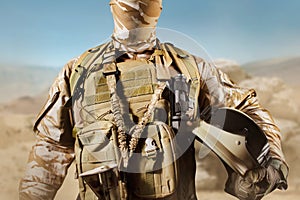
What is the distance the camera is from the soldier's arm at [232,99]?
2.08m

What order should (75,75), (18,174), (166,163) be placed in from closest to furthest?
(166,163) → (75,75) → (18,174)

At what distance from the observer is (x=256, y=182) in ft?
6.57

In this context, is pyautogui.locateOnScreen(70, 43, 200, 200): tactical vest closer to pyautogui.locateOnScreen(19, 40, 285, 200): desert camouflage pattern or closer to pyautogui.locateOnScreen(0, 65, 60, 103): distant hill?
pyautogui.locateOnScreen(19, 40, 285, 200): desert camouflage pattern

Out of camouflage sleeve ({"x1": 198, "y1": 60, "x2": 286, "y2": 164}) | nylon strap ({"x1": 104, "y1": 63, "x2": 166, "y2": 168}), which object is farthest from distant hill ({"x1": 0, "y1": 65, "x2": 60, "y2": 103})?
camouflage sleeve ({"x1": 198, "y1": 60, "x2": 286, "y2": 164})

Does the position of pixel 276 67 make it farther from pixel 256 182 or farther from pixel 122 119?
pixel 122 119

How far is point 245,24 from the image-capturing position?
2.50 metres

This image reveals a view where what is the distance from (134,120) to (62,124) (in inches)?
8.7

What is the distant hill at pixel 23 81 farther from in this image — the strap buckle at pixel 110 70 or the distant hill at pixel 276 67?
the distant hill at pixel 276 67

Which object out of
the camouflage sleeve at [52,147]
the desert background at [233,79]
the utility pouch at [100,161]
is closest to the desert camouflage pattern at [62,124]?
the camouflage sleeve at [52,147]

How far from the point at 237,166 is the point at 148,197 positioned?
0.78 ft

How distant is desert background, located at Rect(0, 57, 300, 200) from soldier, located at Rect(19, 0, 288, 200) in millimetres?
362

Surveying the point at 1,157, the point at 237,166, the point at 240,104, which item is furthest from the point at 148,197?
the point at 1,157

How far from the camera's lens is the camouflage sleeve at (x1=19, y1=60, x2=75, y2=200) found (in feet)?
6.91

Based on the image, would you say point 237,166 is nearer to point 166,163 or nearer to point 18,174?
point 166,163
